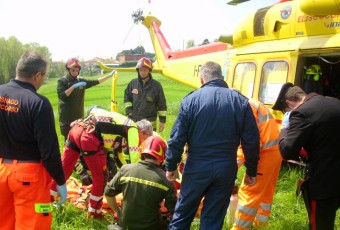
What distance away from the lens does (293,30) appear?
5.46 metres

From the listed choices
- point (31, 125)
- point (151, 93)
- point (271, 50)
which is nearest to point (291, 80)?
point (271, 50)

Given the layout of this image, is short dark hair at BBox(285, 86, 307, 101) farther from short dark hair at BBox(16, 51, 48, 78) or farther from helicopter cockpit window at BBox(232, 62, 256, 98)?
helicopter cockpit window at BBox(232, 62, 256, 98)

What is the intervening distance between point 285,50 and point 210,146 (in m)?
3.08

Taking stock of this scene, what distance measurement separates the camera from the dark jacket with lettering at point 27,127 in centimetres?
268

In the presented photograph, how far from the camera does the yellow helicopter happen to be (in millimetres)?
4914

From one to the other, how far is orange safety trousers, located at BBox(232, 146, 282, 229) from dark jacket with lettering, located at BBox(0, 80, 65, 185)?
1920mm

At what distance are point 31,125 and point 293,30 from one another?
4355 millimetres

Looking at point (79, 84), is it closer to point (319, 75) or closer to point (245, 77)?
point (245, 77)

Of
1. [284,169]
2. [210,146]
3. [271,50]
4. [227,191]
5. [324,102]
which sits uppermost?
[271,50]

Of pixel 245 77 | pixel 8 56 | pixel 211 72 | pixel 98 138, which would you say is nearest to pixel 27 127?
pixel 98 138

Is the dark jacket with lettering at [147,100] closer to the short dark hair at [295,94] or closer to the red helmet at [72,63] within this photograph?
the red helmet at [72,63]

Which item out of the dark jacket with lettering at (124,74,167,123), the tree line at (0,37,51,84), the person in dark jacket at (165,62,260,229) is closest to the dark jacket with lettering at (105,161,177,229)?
the person in dark jacket at (165,62,260,229)

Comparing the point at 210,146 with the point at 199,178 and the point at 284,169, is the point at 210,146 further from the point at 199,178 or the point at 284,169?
the point at 284,169

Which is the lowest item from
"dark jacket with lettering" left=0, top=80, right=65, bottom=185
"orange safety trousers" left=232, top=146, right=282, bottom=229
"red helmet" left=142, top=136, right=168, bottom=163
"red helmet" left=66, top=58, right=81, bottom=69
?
"orange safety trousers" left=232, top=146, right=282, bottom=229
